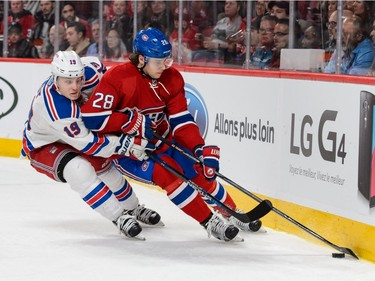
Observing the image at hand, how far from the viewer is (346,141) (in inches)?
171

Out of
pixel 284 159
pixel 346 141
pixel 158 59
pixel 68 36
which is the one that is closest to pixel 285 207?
pixel 284 159

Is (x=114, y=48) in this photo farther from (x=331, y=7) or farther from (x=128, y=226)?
(x=128, y=226)

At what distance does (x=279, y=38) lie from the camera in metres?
5.59

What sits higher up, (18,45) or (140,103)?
(18,45)

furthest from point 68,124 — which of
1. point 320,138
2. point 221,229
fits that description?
point 320,138

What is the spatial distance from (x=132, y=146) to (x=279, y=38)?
1447 mm

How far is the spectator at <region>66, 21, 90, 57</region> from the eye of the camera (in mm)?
7570

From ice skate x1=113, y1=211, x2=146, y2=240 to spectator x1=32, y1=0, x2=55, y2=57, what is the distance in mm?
3428

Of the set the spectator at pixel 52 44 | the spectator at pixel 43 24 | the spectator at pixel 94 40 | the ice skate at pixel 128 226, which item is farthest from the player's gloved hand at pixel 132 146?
the spectator at pixel 43 24

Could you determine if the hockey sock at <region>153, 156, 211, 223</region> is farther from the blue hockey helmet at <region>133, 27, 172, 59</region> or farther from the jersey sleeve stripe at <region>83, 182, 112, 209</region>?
the blue hockey helmet at <region>133, 27, 172, 59</region>

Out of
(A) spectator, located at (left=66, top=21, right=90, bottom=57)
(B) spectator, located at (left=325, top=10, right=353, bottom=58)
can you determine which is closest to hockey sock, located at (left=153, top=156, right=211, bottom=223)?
(B) spectator, located at (left=325, top=10, right=353, bottom=58)

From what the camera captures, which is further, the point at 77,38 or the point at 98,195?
the point at 77,38

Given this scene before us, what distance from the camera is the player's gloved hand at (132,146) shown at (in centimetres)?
455

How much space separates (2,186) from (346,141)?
8.90 ft
